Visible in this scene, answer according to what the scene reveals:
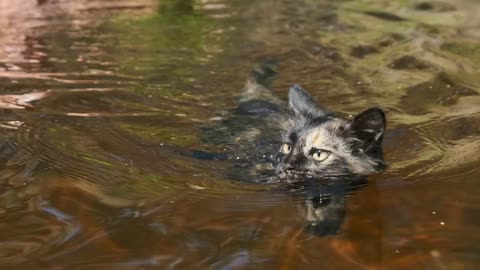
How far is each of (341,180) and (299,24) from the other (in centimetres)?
676

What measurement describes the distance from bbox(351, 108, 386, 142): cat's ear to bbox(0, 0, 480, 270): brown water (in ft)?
1.02

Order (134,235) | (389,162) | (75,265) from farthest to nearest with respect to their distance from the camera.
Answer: (389,162)
(134,235)
(75,265)

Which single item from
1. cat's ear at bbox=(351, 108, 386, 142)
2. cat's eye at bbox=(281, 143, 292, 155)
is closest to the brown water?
cat's ear at bbox=(351, 108, 386, 142)

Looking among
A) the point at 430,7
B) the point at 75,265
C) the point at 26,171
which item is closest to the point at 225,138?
the point at 26,171

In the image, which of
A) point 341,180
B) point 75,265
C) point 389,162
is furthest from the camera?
point 389,162

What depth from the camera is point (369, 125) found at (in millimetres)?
4484

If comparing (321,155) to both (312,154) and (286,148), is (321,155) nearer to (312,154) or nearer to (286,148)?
(312,154)

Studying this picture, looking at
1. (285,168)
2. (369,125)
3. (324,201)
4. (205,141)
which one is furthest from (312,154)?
(205,141)

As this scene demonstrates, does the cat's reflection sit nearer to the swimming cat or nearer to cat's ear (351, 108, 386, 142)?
the swimming cat

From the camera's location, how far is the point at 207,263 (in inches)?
123

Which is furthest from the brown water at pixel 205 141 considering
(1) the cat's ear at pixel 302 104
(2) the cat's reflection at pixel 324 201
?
(1) the cat's ear at pixel 302 104

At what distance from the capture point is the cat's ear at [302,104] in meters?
5.05

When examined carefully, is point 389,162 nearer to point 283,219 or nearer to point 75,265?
point 283,219

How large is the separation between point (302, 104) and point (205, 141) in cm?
92
